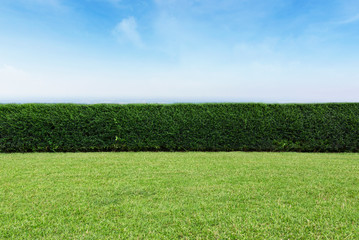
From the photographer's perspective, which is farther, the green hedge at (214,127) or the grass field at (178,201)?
the green hedge at (214,127)

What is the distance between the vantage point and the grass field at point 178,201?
2.42m

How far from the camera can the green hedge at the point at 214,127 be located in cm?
774

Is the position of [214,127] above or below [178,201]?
above

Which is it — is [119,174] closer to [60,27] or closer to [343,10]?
[60,27]

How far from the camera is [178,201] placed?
3.20 meters

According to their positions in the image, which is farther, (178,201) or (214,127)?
(214,127)

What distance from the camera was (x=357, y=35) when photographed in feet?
29.9

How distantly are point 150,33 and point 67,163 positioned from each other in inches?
346

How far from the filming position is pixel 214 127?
7.95 meters

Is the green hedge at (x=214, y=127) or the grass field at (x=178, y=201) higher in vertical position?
the green hedge at (x=214, y=127)

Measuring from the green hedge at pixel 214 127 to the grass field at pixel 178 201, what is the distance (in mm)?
2589

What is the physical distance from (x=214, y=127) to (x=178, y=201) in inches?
201

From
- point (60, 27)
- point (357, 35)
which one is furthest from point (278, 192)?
point (60, 27)

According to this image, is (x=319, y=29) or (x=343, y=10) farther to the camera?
(x=319, y=29)
